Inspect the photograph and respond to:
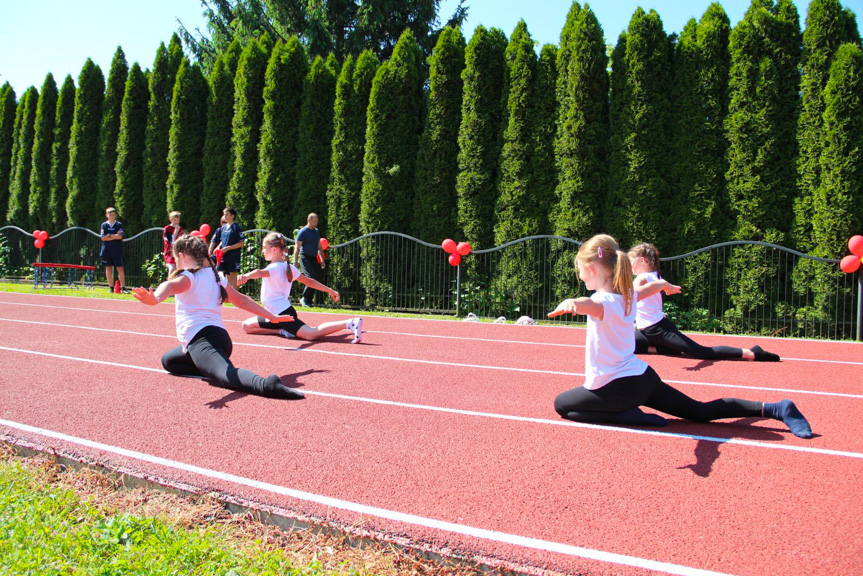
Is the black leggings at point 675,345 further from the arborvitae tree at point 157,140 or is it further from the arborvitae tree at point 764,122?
the arborvitae tree at point 157,140

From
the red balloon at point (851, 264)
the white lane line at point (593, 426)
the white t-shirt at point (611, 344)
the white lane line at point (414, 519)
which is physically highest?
the red balloon at point (851, 264)

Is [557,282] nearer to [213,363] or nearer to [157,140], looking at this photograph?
[213,363]

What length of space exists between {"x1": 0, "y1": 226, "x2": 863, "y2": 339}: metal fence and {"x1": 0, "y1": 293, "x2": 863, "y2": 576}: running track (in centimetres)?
440

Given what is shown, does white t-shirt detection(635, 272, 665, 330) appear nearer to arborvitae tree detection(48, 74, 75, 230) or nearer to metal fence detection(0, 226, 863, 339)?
metal fence detection(0, 226, 863, 339)

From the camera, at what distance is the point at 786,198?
12.6m

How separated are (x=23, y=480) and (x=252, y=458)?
4.33ft

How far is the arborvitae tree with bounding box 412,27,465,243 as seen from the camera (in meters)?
15.9

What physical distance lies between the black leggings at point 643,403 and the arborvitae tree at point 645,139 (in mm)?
9130

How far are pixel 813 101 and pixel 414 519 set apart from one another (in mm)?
12866

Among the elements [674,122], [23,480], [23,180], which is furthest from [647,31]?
[23,180]

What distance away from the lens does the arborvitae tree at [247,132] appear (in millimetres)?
18844

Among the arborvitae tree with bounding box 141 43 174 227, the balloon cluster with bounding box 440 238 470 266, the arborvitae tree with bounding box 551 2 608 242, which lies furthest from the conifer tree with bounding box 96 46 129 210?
the arborvitae tree with bounding box 551 2 608 242

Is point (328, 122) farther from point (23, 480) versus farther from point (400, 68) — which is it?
point (23, 480)

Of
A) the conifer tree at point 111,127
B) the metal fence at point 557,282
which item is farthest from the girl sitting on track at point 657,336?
the conifer tree at point 111,127
